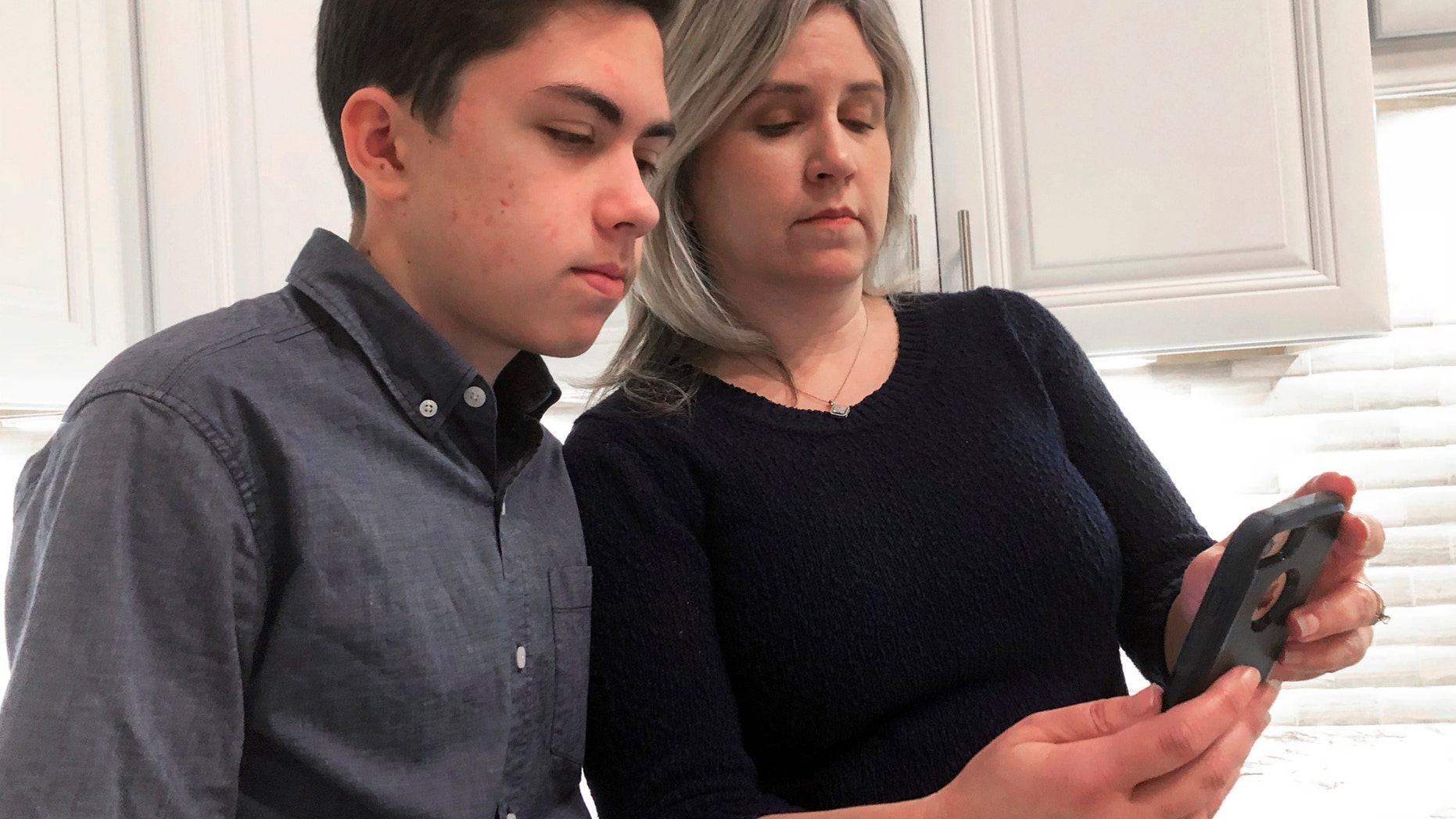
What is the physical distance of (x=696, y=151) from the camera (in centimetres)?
92

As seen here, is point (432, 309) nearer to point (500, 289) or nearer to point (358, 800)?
point (500, 289)

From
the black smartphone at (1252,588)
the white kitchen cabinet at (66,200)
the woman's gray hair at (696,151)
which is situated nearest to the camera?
the black smartphone at (1252,588)

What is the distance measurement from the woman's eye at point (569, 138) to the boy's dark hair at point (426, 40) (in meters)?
0.06

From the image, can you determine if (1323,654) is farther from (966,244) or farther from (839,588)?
(966,244)

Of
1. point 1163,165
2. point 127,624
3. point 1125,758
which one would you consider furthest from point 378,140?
point 1163,165

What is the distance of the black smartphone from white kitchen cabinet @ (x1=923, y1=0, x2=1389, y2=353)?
79 cm

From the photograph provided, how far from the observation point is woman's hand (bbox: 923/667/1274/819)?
0.57 meters

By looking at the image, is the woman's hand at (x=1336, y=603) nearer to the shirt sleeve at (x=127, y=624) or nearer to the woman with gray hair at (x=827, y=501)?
the woman with gray hair at (x=827, y=501)

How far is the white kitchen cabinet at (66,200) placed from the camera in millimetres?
1264

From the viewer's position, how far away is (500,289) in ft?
2.16

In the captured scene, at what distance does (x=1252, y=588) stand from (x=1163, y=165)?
957 mm

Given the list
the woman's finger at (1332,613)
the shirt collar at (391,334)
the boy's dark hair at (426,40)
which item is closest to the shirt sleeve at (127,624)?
the shirt collar at (391,334)

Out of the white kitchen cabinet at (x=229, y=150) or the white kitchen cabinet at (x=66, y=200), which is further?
the white kitchen cabinet at (x=229, y=150)

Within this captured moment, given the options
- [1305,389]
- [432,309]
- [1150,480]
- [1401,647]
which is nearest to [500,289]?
[432,309]
